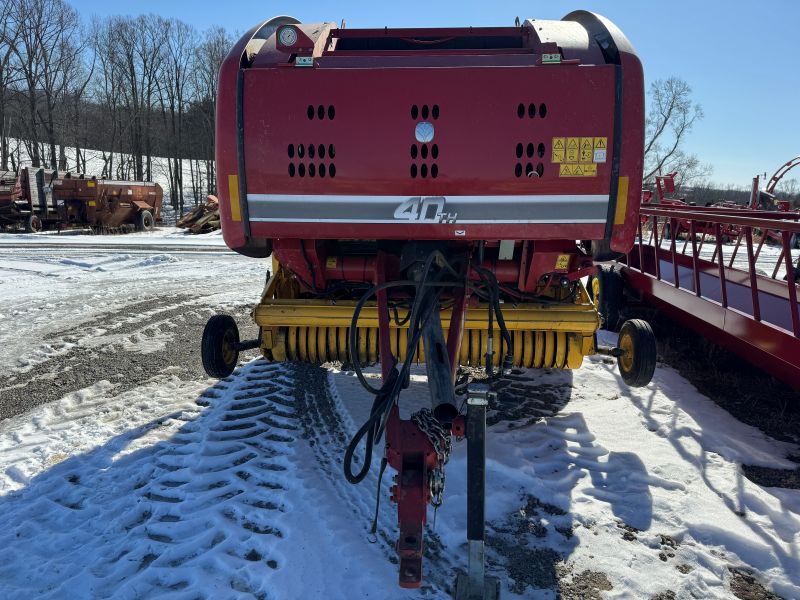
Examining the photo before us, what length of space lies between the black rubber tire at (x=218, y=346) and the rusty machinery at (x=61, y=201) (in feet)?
62.2

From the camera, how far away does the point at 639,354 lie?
157 inches

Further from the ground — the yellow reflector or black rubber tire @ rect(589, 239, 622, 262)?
the yellow reflector

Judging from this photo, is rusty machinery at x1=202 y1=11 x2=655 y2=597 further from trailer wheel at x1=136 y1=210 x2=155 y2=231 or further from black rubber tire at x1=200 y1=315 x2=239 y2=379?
trailer wheel at x1=136 y1=210 x2=155 y2=231

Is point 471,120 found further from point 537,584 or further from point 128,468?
point 128,468

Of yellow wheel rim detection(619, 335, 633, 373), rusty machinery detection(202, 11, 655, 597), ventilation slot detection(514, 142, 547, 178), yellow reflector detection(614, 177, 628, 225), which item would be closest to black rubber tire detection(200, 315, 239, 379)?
rusty machinery detection(202, 11, 655, 597)

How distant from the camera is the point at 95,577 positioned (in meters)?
2.51

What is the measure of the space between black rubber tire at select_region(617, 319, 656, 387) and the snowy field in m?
0.45

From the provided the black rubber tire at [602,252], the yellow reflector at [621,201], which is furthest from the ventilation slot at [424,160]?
the black rubber tire at [602,252]

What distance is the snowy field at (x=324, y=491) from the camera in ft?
8.42

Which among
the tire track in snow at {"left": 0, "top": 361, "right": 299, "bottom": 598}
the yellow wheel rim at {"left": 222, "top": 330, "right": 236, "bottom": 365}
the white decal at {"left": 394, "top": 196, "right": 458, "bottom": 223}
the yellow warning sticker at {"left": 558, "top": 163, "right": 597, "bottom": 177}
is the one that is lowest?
the tire track in snow at {"left": 0, "top": 361, "right": 299, "bottom": 598}

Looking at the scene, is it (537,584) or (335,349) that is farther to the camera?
(335,349)

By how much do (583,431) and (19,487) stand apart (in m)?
3.81

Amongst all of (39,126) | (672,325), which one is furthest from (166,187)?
(672,325)

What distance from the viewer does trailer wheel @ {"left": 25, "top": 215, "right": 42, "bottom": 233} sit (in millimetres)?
19859
